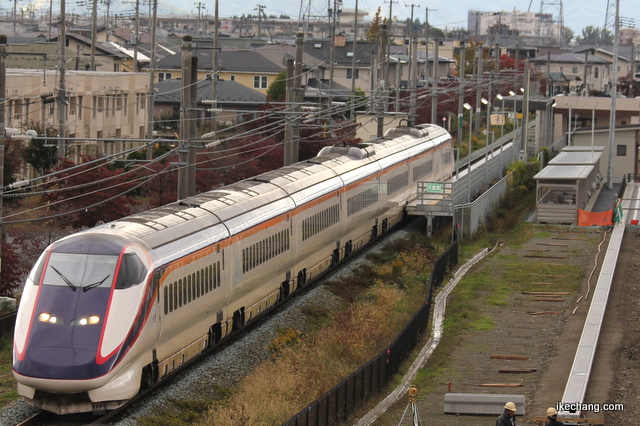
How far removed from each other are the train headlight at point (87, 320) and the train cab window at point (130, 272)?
0.64 meters

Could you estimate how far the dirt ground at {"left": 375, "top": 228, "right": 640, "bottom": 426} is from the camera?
17.2m

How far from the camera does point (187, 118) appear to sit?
23.2 meters

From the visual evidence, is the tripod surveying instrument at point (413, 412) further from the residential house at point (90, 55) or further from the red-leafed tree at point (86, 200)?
the residential house at point (90, 55)

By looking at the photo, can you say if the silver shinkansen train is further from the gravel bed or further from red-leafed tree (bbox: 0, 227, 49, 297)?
red-leafed tree (bbox: 0, 227, 49, 297)

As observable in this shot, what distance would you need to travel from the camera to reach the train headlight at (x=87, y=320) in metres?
15.9

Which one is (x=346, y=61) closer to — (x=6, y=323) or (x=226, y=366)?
(x=6, y=323)

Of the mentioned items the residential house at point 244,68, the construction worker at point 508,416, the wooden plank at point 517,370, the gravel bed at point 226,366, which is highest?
the residential house at point 244,68

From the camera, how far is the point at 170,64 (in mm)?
85938

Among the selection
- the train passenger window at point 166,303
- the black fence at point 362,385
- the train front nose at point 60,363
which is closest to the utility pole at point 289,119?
the black fence at point 362,385

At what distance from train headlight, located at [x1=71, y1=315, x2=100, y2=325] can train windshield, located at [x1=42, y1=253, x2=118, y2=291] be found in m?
0.54

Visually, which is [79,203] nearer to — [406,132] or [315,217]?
[315,217]

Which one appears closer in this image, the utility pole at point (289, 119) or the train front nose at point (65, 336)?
the train front nose at point (65, 336)

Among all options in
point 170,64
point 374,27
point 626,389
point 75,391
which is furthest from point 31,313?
point 374,27

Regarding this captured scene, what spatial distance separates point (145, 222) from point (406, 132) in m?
26.4
